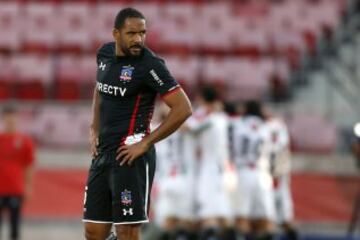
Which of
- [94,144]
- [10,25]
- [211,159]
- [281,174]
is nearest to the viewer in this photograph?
→ [94,144]

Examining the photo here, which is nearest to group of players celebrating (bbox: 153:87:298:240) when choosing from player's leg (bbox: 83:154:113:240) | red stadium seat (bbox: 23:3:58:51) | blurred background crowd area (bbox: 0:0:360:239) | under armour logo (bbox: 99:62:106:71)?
blurred background crowd area (bbox: 0:0:360:239)

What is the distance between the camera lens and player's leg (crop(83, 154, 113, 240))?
312 inches

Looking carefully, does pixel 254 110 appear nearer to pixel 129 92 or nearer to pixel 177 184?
pixel 177 184

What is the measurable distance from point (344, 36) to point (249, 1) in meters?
2.06

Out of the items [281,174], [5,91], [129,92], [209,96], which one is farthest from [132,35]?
[5,91]

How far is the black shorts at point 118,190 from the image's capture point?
7.80 metres

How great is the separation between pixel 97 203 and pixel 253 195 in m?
6.58

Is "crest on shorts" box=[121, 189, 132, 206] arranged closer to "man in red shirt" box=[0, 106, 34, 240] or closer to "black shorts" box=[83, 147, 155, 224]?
"black shorts" box=[83, 147, 155, 224]

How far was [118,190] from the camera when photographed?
7812 millimetres

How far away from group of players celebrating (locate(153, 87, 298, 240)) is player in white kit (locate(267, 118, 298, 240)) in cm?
2

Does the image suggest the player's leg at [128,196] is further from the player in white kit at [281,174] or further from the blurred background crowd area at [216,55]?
the blurred background crowd area at [216,55]

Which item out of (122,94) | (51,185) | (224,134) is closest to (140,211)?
(122,94)

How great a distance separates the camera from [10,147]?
13.8 m

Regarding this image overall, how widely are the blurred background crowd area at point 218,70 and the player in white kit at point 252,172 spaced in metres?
1.87
